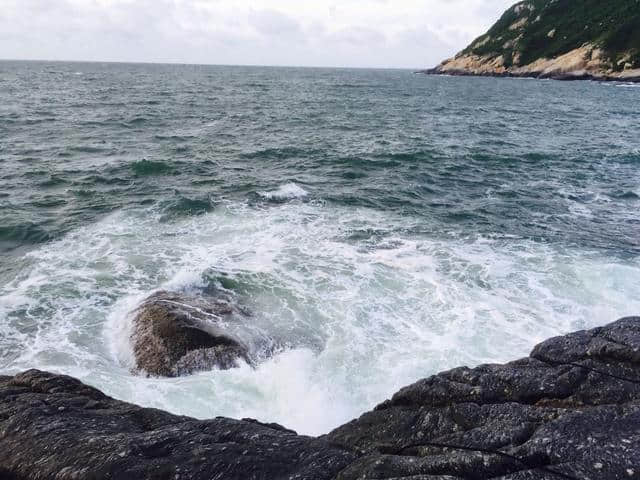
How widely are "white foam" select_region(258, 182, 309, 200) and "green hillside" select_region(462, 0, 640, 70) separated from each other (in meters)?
122

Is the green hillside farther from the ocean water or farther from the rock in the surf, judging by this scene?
the rock in the surf

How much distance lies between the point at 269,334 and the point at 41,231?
1427cm

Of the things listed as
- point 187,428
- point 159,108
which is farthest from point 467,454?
point 159,108

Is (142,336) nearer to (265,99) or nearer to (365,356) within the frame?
(365,356)

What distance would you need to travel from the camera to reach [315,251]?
19703 millimetres

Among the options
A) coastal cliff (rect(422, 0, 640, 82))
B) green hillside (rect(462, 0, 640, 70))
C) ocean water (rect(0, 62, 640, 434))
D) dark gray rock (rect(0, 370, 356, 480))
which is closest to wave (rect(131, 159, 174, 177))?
ocean water (rect(0, 62, 640, 434))

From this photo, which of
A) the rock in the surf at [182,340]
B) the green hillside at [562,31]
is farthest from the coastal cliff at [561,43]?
the rock in the surf at [182,340]

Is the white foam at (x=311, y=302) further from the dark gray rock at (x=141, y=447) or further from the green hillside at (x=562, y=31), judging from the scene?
the green hillside at (x=562, y=31)

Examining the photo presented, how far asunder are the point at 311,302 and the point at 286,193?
1322 centimetres

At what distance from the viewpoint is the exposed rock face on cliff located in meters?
5.35

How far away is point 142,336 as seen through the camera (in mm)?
13281

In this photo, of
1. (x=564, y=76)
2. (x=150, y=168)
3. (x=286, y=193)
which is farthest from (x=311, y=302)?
(x=564, y=76)

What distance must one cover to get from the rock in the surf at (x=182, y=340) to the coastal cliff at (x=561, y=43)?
132 meters

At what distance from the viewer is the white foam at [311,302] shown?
11.8 m
